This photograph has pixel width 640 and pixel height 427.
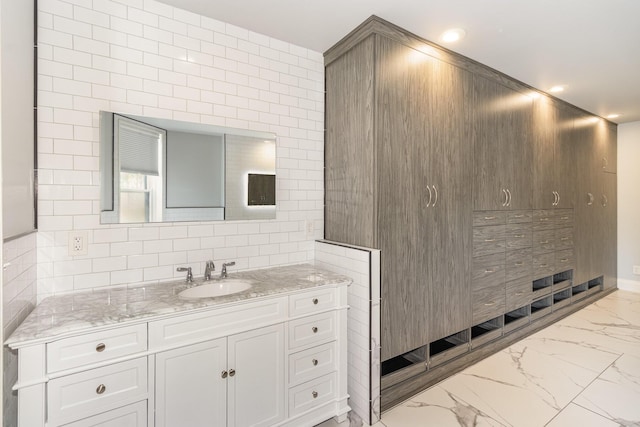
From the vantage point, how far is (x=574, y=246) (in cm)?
390

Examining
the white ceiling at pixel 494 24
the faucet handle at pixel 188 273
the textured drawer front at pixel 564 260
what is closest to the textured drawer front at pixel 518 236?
the textured drawer front at pixel 564 260

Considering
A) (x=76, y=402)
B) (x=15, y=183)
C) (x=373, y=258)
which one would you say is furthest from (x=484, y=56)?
(x=76, y=402)

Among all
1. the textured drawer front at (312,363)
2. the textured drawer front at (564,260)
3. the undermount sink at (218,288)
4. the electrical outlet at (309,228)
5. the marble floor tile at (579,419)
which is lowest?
the marble floor tile at (579,419)

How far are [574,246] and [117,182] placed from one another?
4875 millimetres

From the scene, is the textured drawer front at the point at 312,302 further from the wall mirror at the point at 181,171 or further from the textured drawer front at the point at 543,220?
the textured drawer front at the point at 543,220

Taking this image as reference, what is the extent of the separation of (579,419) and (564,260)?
7.41ft

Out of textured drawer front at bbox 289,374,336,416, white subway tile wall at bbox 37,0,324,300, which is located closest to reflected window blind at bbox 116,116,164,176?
white subway tile wall at bbox 37,0,324,300

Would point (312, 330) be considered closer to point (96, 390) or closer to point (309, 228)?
point (309, 228)

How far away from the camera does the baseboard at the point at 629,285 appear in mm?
4695

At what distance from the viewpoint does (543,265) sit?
340 cm

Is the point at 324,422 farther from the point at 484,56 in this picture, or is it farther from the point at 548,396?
the point at 484,56

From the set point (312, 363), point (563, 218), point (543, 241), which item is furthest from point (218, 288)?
point (563, 218)

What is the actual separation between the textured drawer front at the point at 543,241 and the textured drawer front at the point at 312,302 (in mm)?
2542

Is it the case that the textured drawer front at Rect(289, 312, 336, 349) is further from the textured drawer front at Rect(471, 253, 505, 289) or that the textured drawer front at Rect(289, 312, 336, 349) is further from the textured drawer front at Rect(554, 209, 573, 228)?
the textured drawer front at Rect(554, 209, 573, 228)
